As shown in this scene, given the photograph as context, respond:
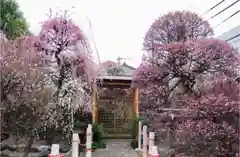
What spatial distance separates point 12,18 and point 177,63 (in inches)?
218

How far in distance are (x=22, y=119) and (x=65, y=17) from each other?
2.45 m

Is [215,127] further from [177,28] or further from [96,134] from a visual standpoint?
[96,134]

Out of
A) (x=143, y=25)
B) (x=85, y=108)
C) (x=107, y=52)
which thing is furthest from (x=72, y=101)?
(x=107, y=52)

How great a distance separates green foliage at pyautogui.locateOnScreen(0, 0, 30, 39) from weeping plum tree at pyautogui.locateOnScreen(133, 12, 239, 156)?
3.92 meters

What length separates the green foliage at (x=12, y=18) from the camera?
8.44 meters

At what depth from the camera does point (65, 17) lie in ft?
20.1

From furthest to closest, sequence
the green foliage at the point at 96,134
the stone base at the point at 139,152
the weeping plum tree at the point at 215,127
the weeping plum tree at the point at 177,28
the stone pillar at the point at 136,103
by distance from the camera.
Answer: the stone pillar at the point at 136,103 → the green foliage at the point at 96,134 → the weeping plum tree at the point at 177,28 → the stone base at the point at 139,152 → the weeping plum tree at the point at 215,127

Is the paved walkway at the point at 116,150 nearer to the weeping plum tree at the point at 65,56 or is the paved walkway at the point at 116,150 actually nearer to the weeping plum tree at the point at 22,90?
the weeping plum tree at the point at 65,56

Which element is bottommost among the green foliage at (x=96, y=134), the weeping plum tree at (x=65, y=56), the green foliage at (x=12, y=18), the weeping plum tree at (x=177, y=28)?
the green foliage at (x=96, y=134)

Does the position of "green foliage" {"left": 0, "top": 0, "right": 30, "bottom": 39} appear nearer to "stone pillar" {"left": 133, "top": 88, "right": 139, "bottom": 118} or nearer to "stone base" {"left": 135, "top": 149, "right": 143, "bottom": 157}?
"stone pillar" {"left": 133, "top": 88, "right": 139, "bottom": 118}

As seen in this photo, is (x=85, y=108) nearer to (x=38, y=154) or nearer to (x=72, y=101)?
(x=72, y=101)

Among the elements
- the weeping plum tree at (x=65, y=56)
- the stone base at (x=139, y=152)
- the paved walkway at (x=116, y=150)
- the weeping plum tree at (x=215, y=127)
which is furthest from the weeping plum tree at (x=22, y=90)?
the stone base at (x=139, y=152)

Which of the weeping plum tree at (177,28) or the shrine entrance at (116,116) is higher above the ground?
the weeping plum tree at (177,28)

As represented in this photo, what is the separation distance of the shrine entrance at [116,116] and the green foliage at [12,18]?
12.0 ft
